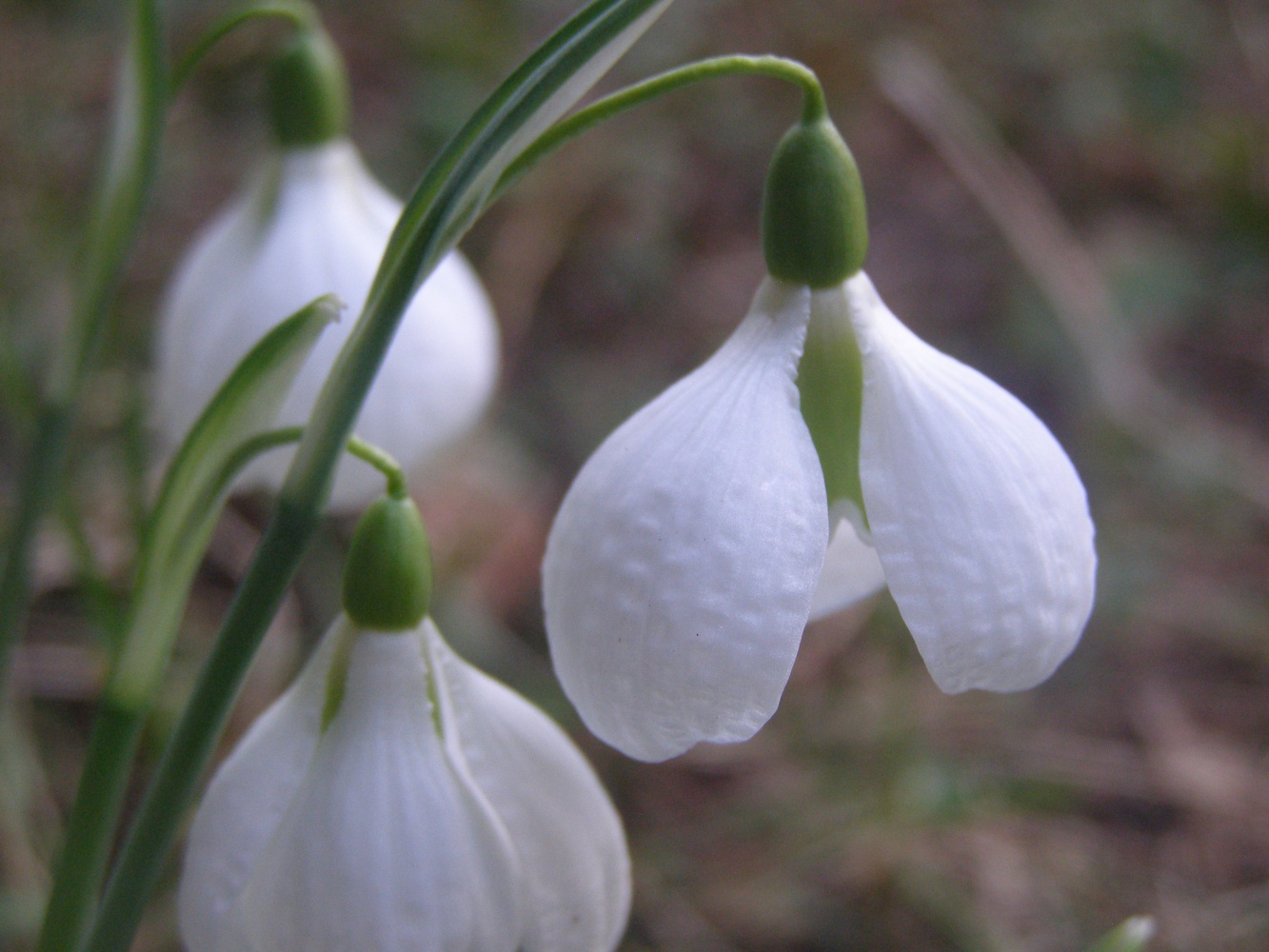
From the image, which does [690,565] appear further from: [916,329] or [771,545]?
[916,329]

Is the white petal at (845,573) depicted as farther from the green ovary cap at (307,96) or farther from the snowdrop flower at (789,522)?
the green ovary cap at (307,96)

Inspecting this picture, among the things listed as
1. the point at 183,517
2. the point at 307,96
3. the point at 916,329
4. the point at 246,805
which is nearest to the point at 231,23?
the point at 307,96

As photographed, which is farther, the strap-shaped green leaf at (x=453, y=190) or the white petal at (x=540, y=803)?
the white petal at (x=540, y=803)

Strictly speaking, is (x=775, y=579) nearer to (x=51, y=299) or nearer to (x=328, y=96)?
(x=328, y=96)

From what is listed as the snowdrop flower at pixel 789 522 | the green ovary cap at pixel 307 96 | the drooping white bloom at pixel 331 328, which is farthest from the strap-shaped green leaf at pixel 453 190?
the green ovary cap at pixel 307 96

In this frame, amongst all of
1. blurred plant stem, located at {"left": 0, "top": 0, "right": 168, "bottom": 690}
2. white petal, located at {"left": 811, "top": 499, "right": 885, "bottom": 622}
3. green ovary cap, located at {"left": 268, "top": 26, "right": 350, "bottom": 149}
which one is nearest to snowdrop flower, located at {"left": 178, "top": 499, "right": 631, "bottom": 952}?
white petal, located at {"left": 811, "top": 499, "right": 885, "bottom": 622}

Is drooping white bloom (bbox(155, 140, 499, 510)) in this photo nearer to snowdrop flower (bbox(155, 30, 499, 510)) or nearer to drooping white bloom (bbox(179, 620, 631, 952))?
snowdrop flower (bbox(155, 30, 499, 510))
